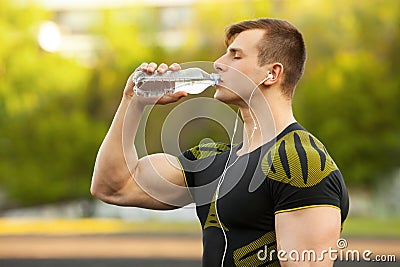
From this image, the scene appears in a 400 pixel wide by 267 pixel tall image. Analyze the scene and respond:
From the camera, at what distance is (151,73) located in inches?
122

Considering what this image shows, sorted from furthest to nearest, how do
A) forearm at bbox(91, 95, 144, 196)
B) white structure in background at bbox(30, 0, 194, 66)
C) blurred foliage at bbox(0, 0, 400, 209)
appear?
white structure in background at bbox(30, 0, 194, 66) → blurred foliage at bbox(0, 0, 400, 209) → forearm at bbox(91, 95, 144, 196)

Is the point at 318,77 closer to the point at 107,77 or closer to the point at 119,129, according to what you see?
the point at 107,77

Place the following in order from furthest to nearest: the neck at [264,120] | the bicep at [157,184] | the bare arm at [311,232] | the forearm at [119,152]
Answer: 1. the bicep at [157,184]
2. the forearm at [119,152]
3. the neck at [264,120]
4. the bare arm at [311,232]

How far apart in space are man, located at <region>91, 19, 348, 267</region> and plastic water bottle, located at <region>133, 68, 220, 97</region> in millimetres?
32

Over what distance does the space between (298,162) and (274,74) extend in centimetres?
41

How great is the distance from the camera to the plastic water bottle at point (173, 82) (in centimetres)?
316

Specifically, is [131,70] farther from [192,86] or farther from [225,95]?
[225,95]

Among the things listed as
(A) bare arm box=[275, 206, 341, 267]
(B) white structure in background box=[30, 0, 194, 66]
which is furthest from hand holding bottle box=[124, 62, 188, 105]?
(B) white structure in background box=[30, 0, 194, 66]

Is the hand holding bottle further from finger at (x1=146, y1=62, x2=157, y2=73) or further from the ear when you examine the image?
the ear

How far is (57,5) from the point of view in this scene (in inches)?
3164

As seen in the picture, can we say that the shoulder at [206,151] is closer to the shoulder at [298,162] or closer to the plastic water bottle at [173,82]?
the plastic water bottle at [173,82]

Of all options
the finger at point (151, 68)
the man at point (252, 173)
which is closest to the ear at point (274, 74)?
the man at point (252, 173)

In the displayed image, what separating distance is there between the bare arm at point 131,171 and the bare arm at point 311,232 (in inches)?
24.7

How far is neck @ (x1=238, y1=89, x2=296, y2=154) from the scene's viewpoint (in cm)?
309
